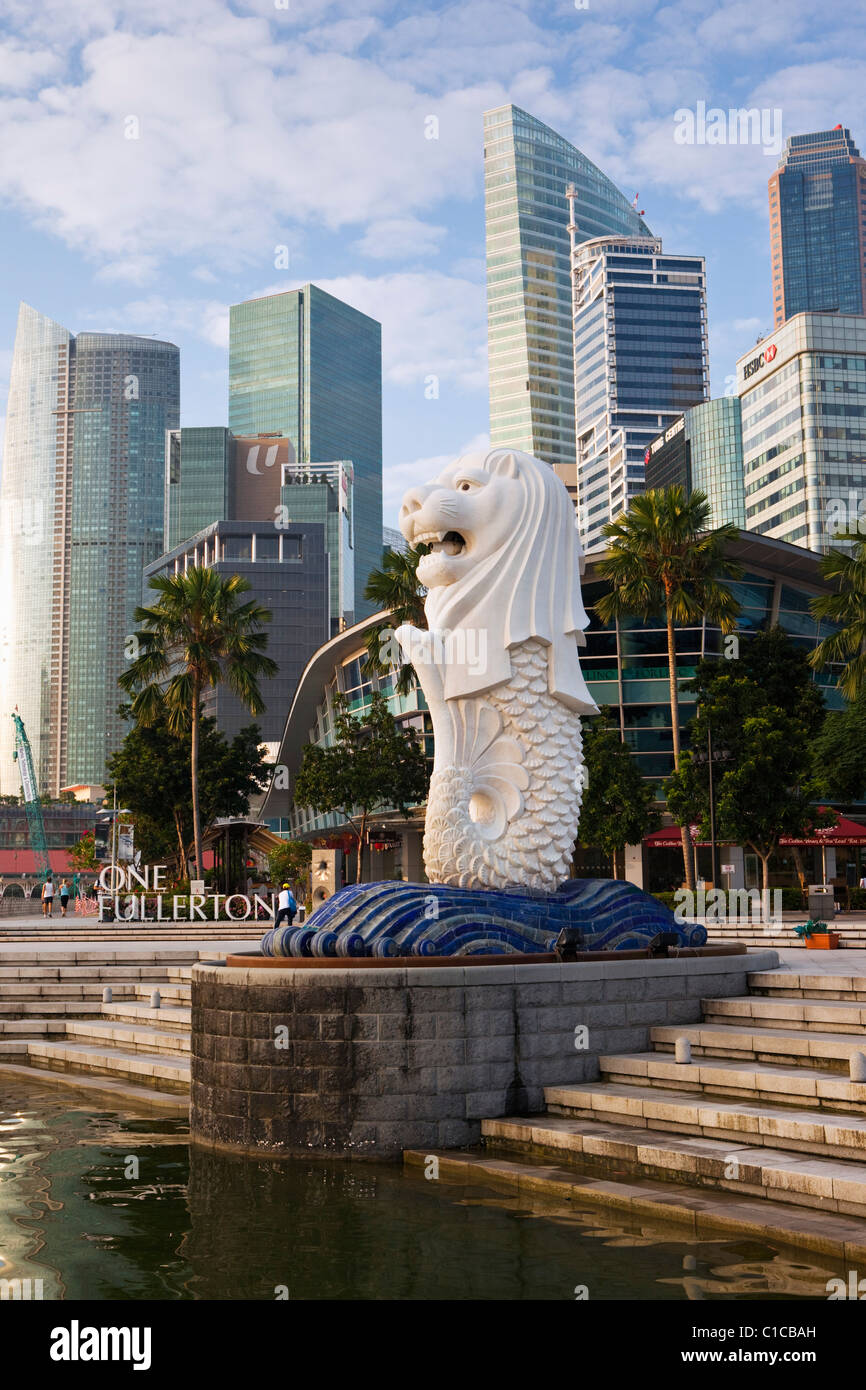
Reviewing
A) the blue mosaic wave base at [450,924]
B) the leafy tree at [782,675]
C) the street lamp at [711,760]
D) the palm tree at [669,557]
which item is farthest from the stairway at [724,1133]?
the leafy tree at [782,675]

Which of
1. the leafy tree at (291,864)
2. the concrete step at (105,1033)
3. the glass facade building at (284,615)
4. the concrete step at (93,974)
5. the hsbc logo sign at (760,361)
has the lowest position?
the concrete step at (105,1033)

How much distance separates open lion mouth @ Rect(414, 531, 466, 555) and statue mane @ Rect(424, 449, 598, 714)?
366mm

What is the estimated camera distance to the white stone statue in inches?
498

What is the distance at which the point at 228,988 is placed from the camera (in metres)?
10.4

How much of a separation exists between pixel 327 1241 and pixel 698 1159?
2.50 meters

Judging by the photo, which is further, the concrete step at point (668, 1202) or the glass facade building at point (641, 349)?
the glass facade building at point (641, 349)

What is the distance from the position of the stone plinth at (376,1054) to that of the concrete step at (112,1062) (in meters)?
2.81

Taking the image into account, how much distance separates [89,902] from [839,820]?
3126 centimetres

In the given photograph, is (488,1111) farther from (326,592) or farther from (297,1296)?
(326,592)

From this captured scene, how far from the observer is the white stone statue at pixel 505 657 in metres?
12.6

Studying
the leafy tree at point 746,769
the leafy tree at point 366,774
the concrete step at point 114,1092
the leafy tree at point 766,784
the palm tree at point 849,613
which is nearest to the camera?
the concrete step at point 114,1092

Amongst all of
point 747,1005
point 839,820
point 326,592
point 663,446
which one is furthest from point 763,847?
point 663,446

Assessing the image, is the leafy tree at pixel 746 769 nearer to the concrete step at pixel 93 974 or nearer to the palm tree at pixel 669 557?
the palm tree at pixel 669 557
